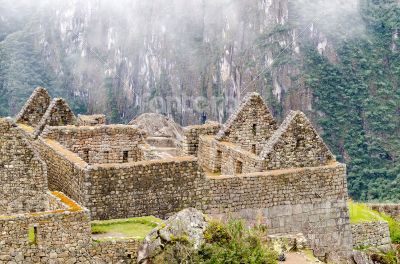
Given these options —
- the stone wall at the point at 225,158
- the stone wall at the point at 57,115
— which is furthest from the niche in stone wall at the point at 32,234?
the stone wall at the point at 57,115

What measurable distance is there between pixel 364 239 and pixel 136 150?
253 inches

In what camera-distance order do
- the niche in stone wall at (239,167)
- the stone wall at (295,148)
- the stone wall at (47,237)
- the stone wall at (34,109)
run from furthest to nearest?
the stone wall at (34,109) < the niche in stone wall at (239,167) < the stone wall at (295,148) < the stone wall at (47,237)

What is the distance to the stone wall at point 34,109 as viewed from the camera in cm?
2655

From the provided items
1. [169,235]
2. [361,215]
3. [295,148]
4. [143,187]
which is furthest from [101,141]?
[361,215]

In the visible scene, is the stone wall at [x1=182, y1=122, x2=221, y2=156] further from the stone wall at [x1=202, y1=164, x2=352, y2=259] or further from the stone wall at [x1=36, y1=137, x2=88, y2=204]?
the stone wall at [x1=202, y1=164, x2=352, y2=259]

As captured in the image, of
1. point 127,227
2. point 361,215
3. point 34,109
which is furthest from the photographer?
point 361,215

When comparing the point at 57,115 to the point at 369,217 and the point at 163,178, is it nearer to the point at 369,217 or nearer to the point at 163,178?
the point at 163,178

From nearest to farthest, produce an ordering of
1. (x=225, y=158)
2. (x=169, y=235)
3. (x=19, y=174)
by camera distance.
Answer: (x=169, y=235), (x=19, y=174), (x=225, y=158)

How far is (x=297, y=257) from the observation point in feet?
68.1

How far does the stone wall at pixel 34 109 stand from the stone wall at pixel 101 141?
286 centimetres

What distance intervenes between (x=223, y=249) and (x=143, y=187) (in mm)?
3027

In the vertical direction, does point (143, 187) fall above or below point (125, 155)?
below

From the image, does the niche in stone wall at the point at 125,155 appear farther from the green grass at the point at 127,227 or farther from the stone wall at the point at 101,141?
the green grass at the point at 127,227

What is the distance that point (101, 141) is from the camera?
79.2 feet
